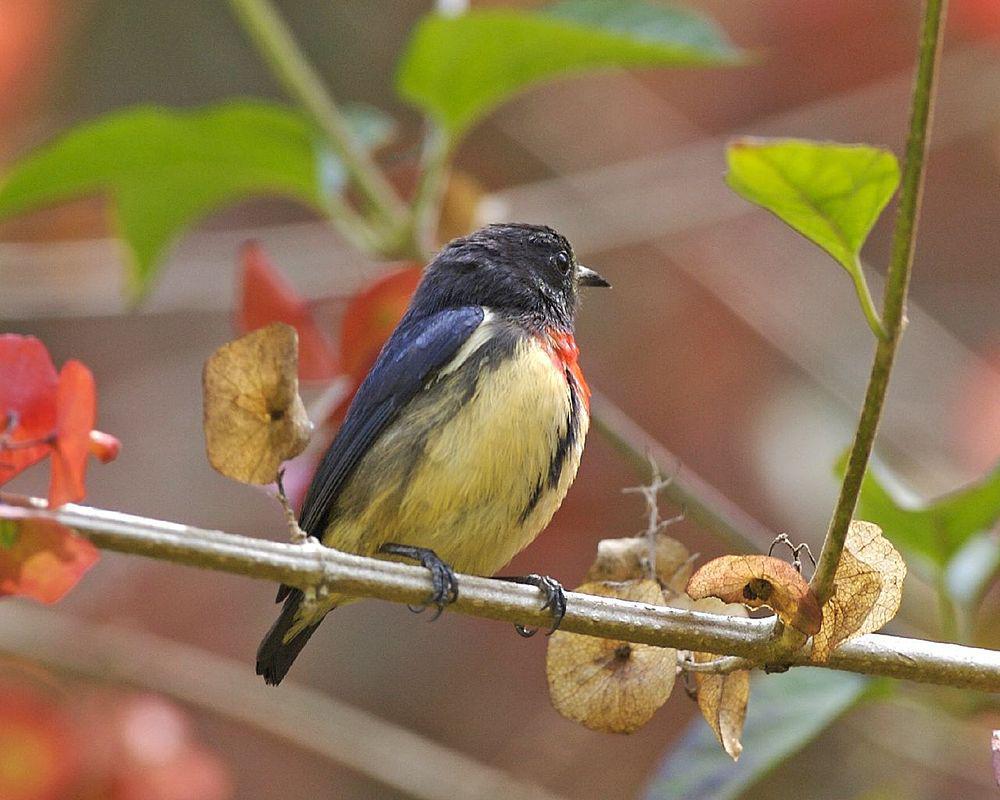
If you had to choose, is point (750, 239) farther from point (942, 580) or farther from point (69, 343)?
point (69, 343)

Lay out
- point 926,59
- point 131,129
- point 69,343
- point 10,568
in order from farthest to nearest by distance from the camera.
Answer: point 69,343
point 131,129
point 10,568
point 926,59

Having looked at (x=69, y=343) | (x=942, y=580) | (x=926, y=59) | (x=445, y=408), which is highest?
(x=926, y=59)

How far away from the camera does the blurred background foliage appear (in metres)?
4.12

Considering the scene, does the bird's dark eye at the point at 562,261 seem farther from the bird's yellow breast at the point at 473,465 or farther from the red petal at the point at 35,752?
the red petal at the point at 35,752

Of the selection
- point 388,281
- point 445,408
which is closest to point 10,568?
point 445,408

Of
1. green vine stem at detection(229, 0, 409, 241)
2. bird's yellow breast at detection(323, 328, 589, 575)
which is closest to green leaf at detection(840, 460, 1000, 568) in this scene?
bird's yellow breast at detection(323, 328, 589, 575)

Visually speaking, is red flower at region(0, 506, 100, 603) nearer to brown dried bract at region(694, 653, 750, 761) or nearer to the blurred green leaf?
brown dried bract at region(694, 653, 750, 761)

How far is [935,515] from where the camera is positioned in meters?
2.55

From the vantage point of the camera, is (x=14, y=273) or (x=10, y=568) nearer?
(x=10, y=568)

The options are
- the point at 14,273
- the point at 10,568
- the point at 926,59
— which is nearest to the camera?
the point at 926,59

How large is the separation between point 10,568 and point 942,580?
1.81 meters

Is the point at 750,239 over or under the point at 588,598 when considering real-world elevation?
under

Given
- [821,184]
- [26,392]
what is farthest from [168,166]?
[821,184]

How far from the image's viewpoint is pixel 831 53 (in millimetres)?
4879
